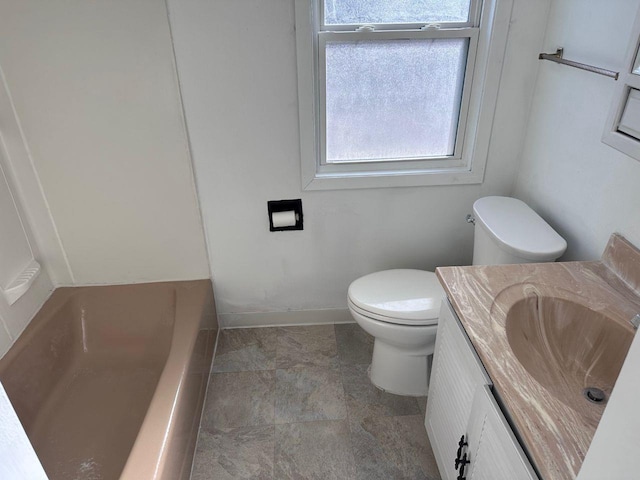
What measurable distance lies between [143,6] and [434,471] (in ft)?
6.70

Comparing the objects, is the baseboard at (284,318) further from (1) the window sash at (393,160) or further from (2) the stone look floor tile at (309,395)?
(1) the window sash at (393,160)

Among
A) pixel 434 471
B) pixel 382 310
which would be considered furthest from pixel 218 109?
pixel 434 471

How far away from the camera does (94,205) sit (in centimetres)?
209

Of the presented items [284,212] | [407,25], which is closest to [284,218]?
[284,212]

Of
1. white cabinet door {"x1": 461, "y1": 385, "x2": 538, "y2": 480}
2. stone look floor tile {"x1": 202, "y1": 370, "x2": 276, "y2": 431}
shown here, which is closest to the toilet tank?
white cabinet door {"x1": 461, "y1": 385, "x2": 538, "y2": 480}

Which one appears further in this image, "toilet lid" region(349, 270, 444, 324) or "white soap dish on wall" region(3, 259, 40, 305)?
"white soap dish on wall" region(3, 259, 40, 305)

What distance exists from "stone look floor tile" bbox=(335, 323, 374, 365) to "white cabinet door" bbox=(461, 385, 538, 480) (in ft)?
3.04

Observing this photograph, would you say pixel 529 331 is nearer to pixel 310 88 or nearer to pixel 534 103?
pixel 534 103

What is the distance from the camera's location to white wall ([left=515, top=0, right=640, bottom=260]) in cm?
138

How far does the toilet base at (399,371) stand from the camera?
1.94 metres

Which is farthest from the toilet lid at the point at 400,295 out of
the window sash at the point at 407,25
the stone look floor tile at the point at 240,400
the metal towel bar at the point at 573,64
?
the window sash at the point at 407,25

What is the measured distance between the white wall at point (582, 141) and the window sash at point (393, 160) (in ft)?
0.92

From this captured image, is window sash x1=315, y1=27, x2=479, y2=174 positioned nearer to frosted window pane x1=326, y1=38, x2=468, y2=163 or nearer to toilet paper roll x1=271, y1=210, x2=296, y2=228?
frosted window pane x1=326, y1=38, x2=468, y2=163

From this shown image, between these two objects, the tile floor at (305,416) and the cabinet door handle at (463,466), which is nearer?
the cabinet door handle at (463,466)
